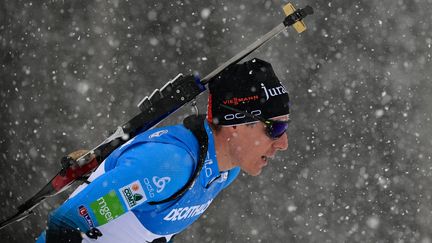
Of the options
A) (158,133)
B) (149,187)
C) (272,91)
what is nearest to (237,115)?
(272,91)

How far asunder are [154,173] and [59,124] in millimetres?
3901

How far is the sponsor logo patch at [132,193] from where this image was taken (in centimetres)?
217

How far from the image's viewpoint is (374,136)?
5.60m

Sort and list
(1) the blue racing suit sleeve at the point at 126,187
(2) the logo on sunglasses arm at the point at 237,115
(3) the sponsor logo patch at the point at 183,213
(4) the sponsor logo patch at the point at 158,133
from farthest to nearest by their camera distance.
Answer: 1. (2) the logo on sunglasses arm at the point at 237,115
2. (3) the sponsor logo patch at the point at 183,213
3. (4) the sponsor logo patch at the point at 158,133
4. (1) the blue racing suit sleeve at the point at 126,187

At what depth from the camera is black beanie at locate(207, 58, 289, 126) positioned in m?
2.69

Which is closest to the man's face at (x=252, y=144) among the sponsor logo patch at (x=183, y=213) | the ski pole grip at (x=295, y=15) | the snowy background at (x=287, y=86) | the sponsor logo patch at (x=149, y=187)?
the sponsor logo patch at (x=183, y=213)

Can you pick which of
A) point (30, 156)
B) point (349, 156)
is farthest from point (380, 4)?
point (30, 156)

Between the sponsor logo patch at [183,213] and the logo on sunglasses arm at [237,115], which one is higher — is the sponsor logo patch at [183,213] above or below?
below

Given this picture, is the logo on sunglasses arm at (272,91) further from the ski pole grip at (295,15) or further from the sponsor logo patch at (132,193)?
the sponsor logo patch at (132,193)

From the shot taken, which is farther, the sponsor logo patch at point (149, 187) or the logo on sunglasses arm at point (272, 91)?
the logo on sunglasses arm at point (272, 91)

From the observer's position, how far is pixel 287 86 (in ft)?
18.3

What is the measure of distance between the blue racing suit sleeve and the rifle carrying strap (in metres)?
0.04

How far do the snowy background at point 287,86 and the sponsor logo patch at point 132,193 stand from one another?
340 centimetres

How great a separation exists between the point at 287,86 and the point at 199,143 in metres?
3.23
